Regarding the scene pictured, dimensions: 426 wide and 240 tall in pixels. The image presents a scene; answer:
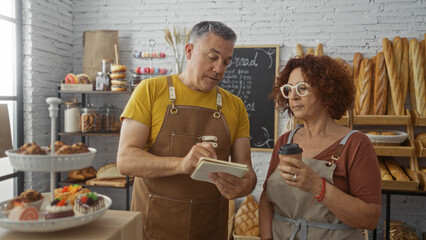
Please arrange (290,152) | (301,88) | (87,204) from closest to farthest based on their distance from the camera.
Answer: (87,204) < (290,152) < (301,88)

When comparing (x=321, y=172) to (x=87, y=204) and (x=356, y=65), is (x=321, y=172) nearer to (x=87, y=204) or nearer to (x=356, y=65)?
(x=87, y=204)

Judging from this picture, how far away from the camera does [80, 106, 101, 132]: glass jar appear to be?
369 cm

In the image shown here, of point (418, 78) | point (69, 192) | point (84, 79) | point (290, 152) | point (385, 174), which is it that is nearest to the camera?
point (69, 192)

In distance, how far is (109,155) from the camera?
4199mm

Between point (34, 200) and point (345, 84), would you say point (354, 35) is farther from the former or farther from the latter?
point (34, 200)

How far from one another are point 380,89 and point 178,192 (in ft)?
7.86

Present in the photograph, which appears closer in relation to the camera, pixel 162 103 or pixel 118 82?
pixel 162 103

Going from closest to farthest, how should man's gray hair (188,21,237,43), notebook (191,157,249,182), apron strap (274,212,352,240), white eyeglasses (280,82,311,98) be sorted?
1. notebook (191,157,249,182)
2. apron strap (274,212,352,240)
3. white eyeglasses (280,82,311,98)
4. man's gray hair (188,21,237,43)

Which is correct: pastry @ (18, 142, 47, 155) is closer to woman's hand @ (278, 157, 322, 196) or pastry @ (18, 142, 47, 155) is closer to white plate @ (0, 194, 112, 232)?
white plate @ (0, 194, 112, 232)

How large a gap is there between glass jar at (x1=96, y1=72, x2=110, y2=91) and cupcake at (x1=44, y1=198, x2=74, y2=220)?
2940mm

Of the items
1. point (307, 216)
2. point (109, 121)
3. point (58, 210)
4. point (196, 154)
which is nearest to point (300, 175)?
point (307, 216)

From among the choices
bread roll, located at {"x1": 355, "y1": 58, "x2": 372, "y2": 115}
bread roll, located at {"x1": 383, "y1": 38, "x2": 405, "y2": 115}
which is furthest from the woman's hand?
bread roll, located at {"x1": 383, "y1": 38, "x2": 405, "y2": 115}

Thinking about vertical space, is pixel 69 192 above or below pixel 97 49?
below

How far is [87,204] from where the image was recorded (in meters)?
1.02
